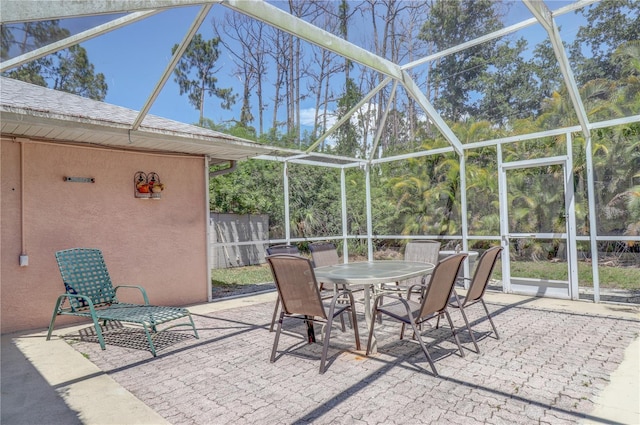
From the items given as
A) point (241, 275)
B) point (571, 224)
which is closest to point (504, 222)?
point (571, 224)

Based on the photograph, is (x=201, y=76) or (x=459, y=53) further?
(x=201, y=76)

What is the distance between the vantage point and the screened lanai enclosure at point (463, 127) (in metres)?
4.26

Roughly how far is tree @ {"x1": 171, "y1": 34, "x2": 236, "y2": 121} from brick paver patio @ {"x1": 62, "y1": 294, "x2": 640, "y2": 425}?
1175 centimetres

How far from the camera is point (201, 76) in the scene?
Result: 50.3ft

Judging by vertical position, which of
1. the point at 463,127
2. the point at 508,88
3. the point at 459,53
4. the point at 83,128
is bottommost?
the point at 83,128

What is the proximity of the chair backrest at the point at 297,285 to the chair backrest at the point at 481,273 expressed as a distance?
5.51 feet

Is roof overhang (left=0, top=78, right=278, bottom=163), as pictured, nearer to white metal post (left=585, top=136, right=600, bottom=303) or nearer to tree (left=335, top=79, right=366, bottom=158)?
white metal post (left=585, top=136, right=600, bottom=303)

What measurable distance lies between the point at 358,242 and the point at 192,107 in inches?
373

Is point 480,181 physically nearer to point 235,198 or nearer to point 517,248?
point 517,248

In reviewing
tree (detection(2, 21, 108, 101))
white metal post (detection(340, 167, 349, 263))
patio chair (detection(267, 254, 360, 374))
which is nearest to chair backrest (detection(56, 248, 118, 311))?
tree (detection(2, 21, 108, 101))

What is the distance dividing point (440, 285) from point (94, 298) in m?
4.30

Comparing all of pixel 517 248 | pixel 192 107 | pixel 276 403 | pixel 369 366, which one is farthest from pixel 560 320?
pixel 192 107

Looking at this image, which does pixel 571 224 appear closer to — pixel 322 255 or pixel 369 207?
pixel 322 255

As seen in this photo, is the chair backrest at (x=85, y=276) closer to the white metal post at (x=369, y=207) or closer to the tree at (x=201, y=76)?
the white metal post at (x=369, y=207)
